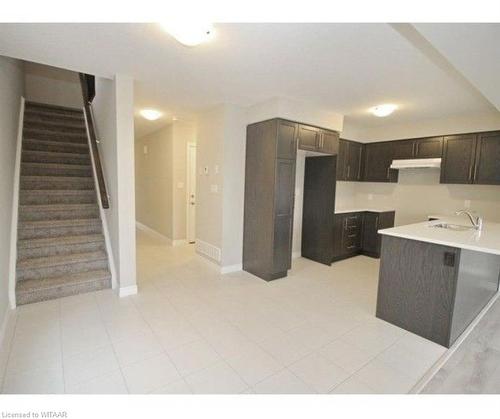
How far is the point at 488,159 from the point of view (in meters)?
3.86

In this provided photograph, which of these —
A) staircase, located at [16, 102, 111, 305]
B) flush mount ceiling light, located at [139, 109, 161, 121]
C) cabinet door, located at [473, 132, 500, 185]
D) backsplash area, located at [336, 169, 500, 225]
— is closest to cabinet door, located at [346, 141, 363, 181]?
backsplash area, located at [336, 169, 500, 225]

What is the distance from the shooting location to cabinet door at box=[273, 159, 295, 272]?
356 centimetres

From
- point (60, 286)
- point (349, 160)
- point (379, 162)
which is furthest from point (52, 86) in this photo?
point (379, 162)

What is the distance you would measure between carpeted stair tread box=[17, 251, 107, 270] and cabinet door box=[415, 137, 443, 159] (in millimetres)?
5078

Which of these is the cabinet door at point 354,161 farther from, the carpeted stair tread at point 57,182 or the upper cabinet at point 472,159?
the carpeted stair tread at point 57,182

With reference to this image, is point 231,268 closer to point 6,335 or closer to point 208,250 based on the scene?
point 208,250

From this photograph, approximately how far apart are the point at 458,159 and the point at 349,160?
Result: 5.27 ft

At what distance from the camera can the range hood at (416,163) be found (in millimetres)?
4273

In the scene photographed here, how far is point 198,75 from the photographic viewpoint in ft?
9.11

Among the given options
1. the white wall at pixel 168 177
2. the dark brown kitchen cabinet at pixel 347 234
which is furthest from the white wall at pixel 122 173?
the dark brown kitchen cabinet at pixel 347 234

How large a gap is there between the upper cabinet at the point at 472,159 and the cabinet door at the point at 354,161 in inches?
52.7

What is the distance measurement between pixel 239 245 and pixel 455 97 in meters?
3.38

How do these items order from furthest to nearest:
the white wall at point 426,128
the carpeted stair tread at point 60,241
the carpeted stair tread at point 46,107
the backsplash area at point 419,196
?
the carpeted stair tread at point 46,107 → the backsplash area at point 419,196 → the white wall at point 426,128 → the carpeted stair tread at point 60,241

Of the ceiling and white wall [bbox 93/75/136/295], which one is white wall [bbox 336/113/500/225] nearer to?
the ceiling
